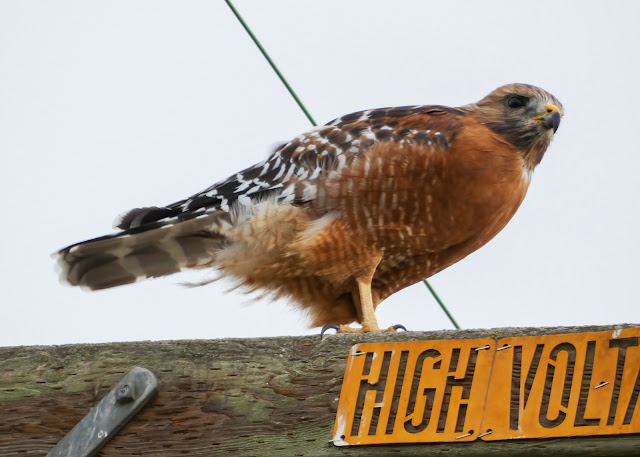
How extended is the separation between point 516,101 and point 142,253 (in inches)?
64.4

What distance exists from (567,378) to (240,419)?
2.23 feet

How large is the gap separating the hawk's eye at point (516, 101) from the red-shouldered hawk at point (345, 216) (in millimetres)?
145

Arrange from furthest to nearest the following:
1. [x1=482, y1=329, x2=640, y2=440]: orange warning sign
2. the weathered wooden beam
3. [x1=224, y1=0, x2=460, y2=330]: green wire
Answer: [x1=224, y1=0, x2=460, y2=330]: green wire
the weathered wooden beam
[x1=482, y1=329, x2=640, y2=440]: orange warning sign

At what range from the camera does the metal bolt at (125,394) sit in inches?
81.0

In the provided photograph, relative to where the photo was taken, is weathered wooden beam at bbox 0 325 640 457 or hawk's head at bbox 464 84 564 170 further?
hawk's head at bbox 464 84 564 170

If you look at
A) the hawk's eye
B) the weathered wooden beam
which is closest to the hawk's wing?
the hawk's eye

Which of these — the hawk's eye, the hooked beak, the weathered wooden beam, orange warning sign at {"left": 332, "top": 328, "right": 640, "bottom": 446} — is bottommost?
the hooked beak

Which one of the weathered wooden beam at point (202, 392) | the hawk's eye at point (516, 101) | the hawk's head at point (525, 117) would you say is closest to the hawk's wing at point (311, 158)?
the hawk's head at point (525, 117)

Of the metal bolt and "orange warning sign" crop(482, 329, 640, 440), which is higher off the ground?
the metal bolt

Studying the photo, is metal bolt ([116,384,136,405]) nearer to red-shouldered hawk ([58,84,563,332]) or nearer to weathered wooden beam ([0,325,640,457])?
weathered wooden beam ([0,325,640,457])

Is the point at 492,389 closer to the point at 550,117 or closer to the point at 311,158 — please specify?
the point at 311,158

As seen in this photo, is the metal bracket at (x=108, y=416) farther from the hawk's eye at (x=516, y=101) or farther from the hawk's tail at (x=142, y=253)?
the hawk's eye at (x=516, y=101)

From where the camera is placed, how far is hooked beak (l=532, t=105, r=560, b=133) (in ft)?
12.7

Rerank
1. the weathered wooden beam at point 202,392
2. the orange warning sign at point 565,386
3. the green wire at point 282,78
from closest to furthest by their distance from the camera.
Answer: the orange warning sign at point 565,386, the weathered wooden beam at point 202,392, the green wire at point 282,78
